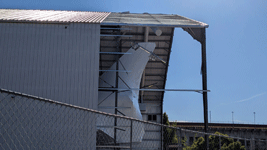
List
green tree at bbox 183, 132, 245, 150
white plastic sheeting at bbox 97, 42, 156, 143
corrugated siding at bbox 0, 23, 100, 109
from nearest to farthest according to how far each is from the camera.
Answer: corrugated siding at bbox 0, 23, 100, 109, green tree at bbox 183, 132, 245, 150, white plastic sheeting at bbox 97, 42, 156, 143

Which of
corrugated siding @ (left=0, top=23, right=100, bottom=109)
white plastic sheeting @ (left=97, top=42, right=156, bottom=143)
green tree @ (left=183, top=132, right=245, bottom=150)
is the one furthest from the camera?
white plastic sheeting @ (left=97, top=42, right=156, bottom=143)

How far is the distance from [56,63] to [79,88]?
1.75 m

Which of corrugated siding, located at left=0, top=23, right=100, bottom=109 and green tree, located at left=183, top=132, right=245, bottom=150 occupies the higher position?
corrugated siding, located at left=0, top=23, right=100, bottom=109

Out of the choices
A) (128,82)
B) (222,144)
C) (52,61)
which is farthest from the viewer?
(222,144)

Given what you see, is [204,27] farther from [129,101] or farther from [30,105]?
[30,105]

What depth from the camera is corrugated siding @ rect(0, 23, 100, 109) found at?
14180 millimetres

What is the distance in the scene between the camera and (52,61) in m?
14.5

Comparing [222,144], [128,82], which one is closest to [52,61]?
[128,82]

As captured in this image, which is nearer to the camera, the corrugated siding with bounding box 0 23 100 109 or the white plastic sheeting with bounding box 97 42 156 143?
the corrugated siding with bounding box 0 23 100 109

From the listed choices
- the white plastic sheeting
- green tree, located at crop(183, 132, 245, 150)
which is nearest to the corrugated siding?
the white plastic sheeting

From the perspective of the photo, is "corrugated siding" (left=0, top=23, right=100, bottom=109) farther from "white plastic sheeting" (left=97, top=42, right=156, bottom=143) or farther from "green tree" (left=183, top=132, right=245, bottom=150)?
"green tree" (left=183, top=132, right=245, bottom=150)

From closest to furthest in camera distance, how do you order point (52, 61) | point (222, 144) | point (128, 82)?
point (52, 61), point (128, 82), point (222, 144)

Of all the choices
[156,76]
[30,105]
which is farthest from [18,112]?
[156,76]

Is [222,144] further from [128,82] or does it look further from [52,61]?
[52,61]
